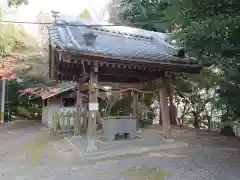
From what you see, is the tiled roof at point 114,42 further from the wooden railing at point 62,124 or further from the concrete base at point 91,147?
the wooden railing at point 62,124

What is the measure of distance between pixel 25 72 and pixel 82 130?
845 cm

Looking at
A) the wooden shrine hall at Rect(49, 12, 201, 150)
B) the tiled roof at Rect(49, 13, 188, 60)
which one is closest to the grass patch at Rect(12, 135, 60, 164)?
the wooden shrine hall at Rect(49, 12, 201, 150)

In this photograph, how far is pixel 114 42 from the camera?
8.17m

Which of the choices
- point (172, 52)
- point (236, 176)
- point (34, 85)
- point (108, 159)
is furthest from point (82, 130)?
point (34, 85)

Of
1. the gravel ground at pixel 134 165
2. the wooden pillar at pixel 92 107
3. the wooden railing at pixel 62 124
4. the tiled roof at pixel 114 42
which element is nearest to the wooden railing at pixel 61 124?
the wooden railing at pixel 62 124

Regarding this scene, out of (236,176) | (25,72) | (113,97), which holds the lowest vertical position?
(236,176)

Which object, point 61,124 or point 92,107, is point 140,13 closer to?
point 61,124

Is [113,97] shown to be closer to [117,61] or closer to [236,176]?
[117,61]

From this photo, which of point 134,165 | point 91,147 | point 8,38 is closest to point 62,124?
point 91,147

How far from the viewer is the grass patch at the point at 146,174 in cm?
510

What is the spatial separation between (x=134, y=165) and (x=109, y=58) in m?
2.75

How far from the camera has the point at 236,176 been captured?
4934mm

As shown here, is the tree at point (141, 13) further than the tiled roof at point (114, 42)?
Yes

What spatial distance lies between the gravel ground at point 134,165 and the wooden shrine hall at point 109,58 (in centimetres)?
102
